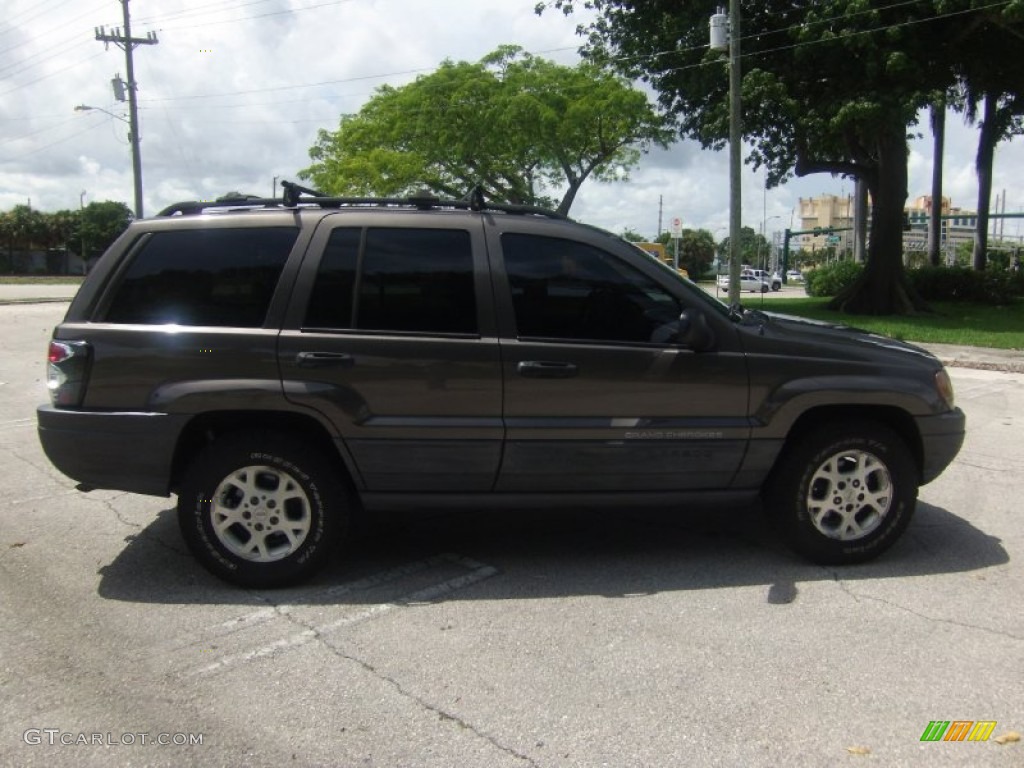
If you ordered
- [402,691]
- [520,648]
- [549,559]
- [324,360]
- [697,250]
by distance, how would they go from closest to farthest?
[402,691]
[520,648]
[324,360]
[549,559]
[697,250]

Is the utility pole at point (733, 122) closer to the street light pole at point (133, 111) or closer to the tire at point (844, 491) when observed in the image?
the tire at point (844, 491)

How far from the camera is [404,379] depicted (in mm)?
3943

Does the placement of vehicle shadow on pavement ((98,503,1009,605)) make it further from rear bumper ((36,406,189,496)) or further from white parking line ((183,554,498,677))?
rear bumper ((36,406,189,496))

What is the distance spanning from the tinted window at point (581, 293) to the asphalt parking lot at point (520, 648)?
129 centimetres

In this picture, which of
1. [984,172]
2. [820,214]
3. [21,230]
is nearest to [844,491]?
[984,172]

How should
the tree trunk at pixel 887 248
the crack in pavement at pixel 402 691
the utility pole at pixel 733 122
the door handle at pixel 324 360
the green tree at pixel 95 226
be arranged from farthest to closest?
1. the green tree at pixel 95 226
2. the tree trunk at pixel 887 248
3. the utility pole at pixel 733 122
4. the door handle at pixel 324 360
5. the crack in pavement at pixel 402 691

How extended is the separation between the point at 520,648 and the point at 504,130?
103 ft

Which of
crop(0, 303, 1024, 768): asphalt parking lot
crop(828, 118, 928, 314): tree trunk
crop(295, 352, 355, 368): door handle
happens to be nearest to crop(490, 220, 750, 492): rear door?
crop(0, 303, 1024, 768): asphalt parking lot

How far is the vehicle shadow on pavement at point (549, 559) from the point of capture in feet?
13.4

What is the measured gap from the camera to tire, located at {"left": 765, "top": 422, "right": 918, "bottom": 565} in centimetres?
425

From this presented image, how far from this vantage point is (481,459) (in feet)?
13.2

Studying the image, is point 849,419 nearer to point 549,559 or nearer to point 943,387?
point 943,387

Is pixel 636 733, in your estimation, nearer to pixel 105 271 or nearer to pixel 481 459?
pixel 481 459

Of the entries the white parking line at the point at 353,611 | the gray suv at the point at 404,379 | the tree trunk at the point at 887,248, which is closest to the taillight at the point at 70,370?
the gray suv at the point at 404,379
